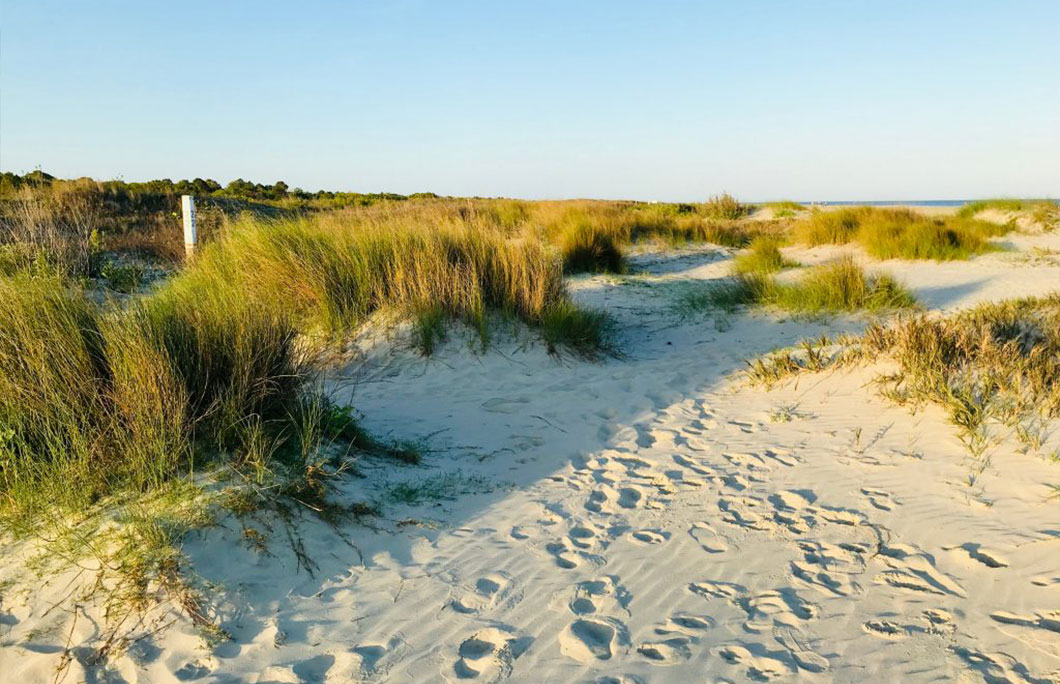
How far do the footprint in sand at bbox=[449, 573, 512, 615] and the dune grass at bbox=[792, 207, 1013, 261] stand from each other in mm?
10970

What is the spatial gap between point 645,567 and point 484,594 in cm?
70

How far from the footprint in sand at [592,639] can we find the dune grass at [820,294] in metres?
6.44

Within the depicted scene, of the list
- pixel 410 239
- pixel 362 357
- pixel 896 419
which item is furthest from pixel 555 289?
pixel 896 419

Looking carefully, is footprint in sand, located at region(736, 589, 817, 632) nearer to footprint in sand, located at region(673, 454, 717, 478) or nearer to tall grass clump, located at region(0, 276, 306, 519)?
footprint in sand, located at region(673, 454, 717, 478)

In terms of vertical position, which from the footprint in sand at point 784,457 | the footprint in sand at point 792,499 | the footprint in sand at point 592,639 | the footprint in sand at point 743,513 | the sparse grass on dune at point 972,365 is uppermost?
the sparse grass on dune at point 972,365

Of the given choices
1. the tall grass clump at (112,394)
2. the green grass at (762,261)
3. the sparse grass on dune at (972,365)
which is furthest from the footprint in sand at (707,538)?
the green grass at (762,261)

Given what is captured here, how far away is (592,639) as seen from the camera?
2.41m

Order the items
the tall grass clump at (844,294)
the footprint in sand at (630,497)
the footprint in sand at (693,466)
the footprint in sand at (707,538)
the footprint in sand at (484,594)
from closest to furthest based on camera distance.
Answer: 1. the footprint in sand at (484,594)
2. the footprint in sand at (707,538)
3. the footprint in sand at (630,497)
4. the footprint in sand at (693,466)
5. the tall grass clump at (844,294)

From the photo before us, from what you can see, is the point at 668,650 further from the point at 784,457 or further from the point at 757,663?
the point at 784,457

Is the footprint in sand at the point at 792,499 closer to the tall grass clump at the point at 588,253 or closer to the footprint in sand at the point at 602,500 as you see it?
the footprint in sand at the point at 602,500

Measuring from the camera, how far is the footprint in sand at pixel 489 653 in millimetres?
2236

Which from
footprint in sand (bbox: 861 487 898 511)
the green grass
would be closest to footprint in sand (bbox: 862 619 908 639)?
footprint in sand (bbox: 861 487 898 511)

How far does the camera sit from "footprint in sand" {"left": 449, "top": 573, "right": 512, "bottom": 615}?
259 cm

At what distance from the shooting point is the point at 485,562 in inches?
115
